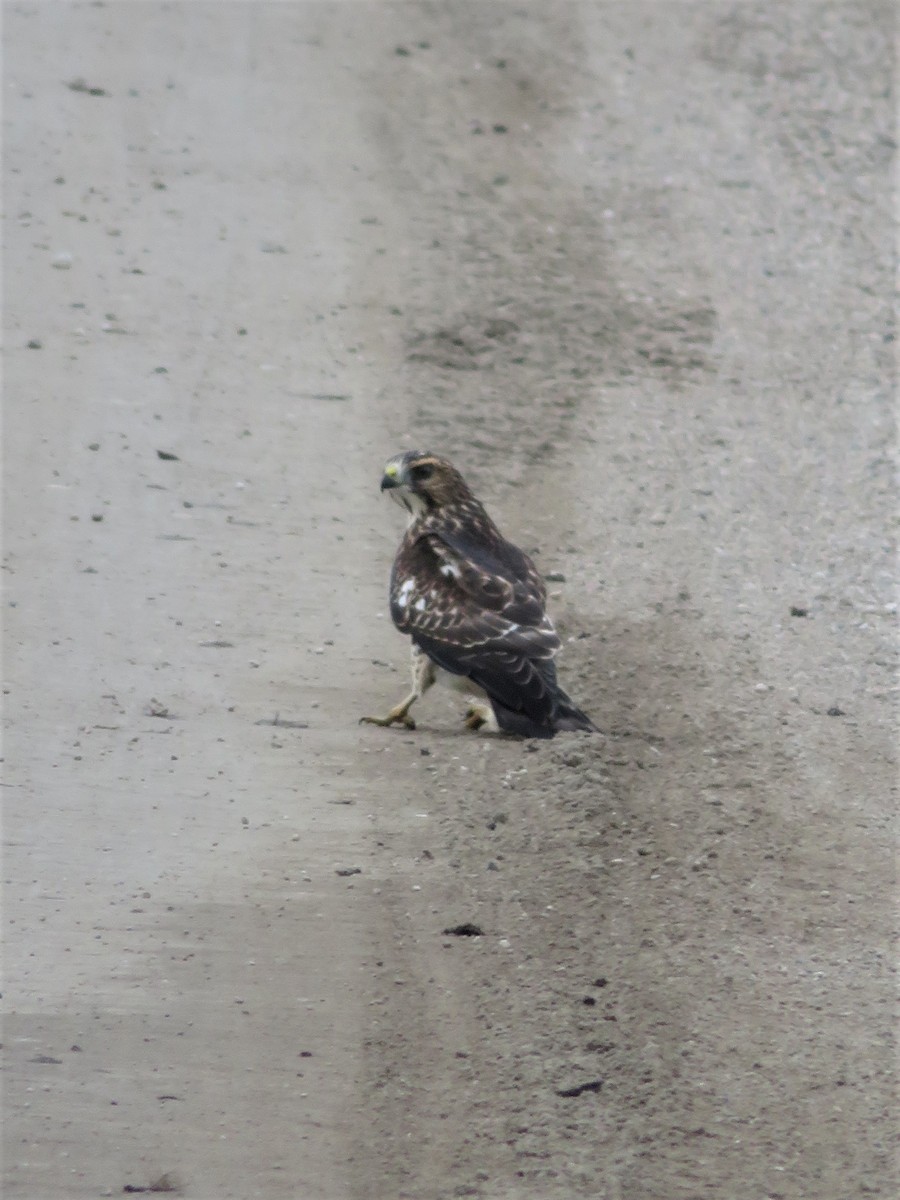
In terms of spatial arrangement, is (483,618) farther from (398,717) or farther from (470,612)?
(398,717)

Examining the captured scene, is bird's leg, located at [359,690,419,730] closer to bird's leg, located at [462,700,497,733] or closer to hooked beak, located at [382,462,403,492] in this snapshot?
bird's leg, located at [462,700,497,733]

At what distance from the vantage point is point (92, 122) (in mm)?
14523

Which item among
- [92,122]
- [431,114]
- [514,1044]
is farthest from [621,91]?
[514,1044]

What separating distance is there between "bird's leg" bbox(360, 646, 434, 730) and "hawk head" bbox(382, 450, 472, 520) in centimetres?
74

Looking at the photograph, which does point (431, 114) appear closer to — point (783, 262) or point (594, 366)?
point (783, 262)

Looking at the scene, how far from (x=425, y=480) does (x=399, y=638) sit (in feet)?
2.58

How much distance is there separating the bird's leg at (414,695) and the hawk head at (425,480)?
0.74 meters

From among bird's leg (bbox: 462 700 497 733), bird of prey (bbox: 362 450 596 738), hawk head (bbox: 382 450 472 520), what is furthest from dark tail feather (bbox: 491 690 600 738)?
hawk head (bbox: 382 450 472 520)

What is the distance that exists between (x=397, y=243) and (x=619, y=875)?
722cm

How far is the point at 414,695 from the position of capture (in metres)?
7.82

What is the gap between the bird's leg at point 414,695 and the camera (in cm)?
779

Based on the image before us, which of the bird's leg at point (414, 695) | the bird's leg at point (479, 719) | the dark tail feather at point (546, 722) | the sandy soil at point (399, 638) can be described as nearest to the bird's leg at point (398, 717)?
the bird's leg at point (414, 695)

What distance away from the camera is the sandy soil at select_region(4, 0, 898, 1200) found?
18.1 feet

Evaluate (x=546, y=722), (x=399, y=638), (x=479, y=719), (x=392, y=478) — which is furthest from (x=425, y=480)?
(x=546, y=722)
